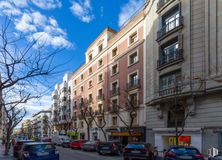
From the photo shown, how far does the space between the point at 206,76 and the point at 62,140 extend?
31.1 m

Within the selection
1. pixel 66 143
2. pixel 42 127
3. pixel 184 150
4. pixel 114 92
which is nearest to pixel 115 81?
pixel 114 92

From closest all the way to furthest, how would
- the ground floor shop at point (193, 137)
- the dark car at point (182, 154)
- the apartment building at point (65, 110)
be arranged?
the dark car at point (182, 154) < the ground floor shop at point (193, 137) < the apartment building at point (65, 110)

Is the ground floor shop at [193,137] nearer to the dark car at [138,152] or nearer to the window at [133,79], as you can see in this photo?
the dark car at [138,152]

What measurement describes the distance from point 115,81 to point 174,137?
1715cm

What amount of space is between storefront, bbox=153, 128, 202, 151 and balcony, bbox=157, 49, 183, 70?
5.76 m

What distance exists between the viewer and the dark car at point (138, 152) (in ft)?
68.3

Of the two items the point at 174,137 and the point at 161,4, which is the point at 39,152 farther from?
the point at 161,4

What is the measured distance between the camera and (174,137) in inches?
1112

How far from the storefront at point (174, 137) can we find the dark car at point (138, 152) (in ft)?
17.0

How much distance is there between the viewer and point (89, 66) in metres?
57.7

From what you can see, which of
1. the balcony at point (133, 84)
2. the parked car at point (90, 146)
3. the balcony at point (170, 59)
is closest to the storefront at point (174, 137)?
the balcony at point (170, 59)

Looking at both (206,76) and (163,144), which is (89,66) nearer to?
(163,144)

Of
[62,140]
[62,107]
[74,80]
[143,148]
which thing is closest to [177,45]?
[143,148]

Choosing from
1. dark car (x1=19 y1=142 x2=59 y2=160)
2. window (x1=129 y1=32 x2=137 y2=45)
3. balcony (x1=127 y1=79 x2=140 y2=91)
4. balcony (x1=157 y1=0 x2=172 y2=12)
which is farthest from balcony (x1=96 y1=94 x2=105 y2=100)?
dark car (x1=19 y1=142 x2=59 y2=160)
